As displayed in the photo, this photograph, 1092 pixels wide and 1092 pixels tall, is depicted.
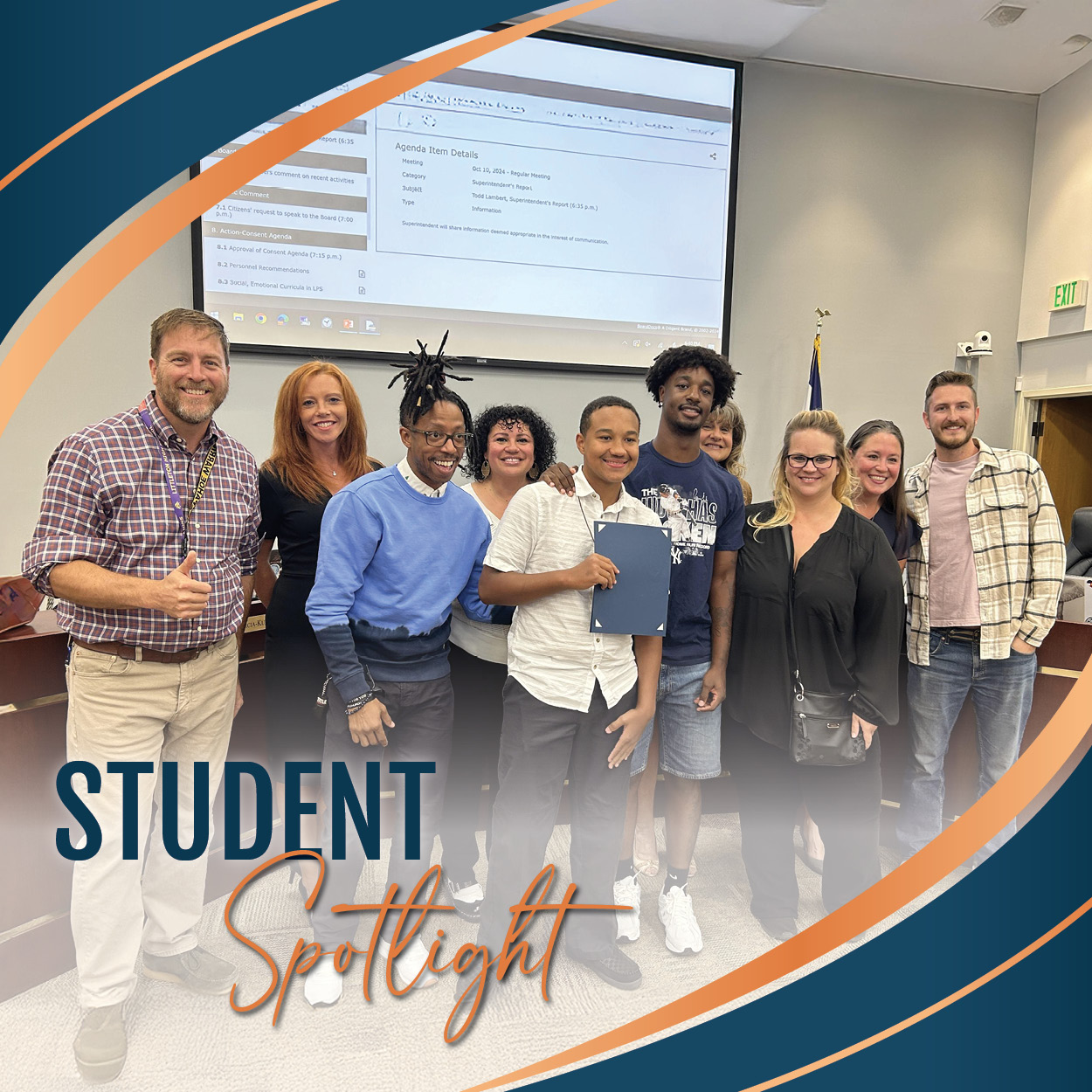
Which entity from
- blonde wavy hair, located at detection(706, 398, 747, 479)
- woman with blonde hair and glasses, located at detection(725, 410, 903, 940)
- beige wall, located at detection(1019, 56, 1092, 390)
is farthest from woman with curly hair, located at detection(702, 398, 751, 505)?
beige wall, located at detection(1019, 56, 1092, 390)

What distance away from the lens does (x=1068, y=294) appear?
5047 millimetres

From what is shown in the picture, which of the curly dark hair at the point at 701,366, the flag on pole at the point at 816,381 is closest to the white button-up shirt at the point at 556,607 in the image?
the curly dark hair at the point at 701,366

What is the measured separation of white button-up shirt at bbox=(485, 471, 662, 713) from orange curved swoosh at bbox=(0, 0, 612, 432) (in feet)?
3.47

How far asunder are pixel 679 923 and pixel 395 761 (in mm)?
986

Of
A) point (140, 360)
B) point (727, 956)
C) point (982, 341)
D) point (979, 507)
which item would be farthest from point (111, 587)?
point (982, 341)

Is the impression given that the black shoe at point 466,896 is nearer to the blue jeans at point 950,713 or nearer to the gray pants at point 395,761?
the gray pants at point 395,761

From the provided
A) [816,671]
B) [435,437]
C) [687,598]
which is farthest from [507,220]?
[816,671]

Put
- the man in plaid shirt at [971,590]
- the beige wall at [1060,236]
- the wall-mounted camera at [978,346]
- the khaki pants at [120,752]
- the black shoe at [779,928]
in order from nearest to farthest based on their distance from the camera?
1. the khaki pants at [120,752]
2. the black shoe at [779,928]
3. the man in plaid shirt at [971,590]
4. the beige wall at [1060,236]
5. the wall-mounted camera at [978,346]

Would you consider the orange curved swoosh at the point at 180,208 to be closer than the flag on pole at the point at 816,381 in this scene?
Yes

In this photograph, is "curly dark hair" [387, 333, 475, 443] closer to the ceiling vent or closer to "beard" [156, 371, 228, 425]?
"beard" [156, 371, 228, 425]

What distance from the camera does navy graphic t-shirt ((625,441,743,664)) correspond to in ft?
6.82

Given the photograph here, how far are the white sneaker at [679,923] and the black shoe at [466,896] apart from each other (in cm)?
54

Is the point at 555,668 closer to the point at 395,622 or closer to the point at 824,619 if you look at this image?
the point at 395,622

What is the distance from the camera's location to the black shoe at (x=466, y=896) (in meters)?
2.22
